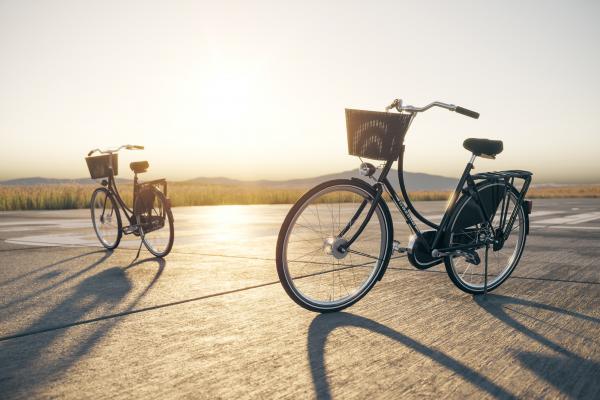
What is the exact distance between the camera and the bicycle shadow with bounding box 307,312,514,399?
2.30 meters

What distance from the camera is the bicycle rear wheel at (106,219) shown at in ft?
23.6

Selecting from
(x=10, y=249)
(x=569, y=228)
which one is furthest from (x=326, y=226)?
(x=10, y=249)

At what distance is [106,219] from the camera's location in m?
7.36

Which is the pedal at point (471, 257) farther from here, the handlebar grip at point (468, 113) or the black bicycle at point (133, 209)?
the black bicycle at point (133, 209)

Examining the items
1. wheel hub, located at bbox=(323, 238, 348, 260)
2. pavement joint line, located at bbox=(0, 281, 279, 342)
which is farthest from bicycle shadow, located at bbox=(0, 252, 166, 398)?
wheel hub, located at bbox=(323, 238, 348, 260)

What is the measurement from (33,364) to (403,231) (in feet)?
26.5

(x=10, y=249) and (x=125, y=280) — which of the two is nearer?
(x=125, y=280)

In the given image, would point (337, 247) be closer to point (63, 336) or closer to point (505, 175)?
point (505, 175)

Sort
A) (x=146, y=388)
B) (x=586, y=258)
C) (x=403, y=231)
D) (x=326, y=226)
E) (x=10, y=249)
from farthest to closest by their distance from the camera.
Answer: (x=326, y=226) → (x=403, y=231) → (x=10, y=249) → (x=586, y=258) → (x=146, y=388)

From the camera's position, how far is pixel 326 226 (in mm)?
10648

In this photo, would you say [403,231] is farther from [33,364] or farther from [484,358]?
[33,364]

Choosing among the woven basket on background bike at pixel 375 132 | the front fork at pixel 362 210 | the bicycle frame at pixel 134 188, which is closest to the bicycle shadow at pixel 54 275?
the bicycle frame at pixel 134 188

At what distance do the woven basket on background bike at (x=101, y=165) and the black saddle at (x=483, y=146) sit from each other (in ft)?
16.1

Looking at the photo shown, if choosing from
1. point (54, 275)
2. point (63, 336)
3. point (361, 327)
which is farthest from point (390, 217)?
point (54, 275)
